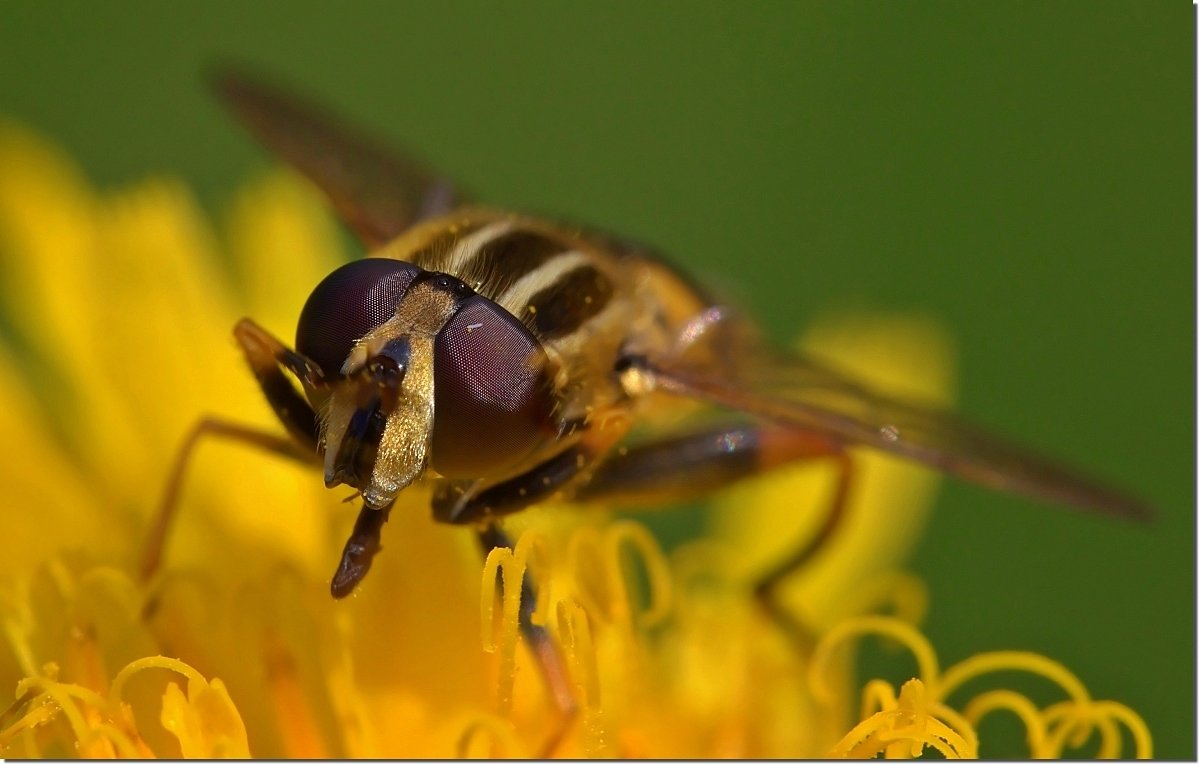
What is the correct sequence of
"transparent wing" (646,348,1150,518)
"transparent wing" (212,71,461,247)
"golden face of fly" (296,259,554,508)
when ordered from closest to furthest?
"golden face of fly" (296,259,554,508) → "transparent wing" (646,348,1150,518) → "transparent wing" (212,71,461,247)

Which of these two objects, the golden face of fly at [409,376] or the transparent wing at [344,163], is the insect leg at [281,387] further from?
the transparent wing at [344,163]

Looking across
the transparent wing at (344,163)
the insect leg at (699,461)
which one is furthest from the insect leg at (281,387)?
the transparent wing at (344,163)

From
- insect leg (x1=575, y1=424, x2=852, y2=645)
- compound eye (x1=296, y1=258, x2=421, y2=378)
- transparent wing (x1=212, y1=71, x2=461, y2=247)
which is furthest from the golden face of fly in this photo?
transparent wing (x1=212, y1=71, x2=461, y2=247)

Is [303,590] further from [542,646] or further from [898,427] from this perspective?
[898,427]

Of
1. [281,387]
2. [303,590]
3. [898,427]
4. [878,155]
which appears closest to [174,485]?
[303,590]

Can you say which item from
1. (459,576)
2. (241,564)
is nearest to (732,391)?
(459,576)

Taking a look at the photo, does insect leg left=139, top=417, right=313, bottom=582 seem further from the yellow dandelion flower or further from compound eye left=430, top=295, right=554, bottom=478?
compound eye left=430, top=295, right=554, bottom=478
